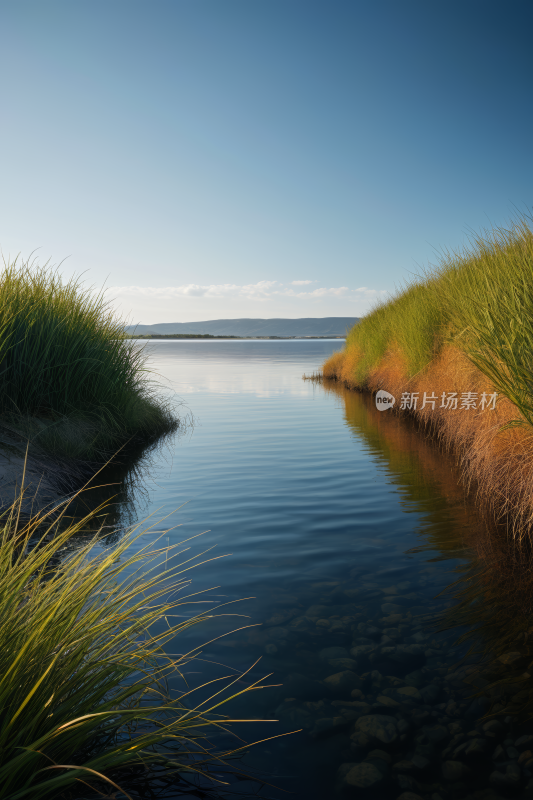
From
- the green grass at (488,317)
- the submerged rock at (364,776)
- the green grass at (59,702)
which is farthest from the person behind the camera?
the green grass at (488,317)

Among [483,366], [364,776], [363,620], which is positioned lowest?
[364,776]

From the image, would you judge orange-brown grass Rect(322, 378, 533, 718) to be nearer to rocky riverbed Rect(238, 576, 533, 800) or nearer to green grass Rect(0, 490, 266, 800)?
rocky riverbed Rect(238, 576, 533, 800)

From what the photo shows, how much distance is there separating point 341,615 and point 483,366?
3.46m

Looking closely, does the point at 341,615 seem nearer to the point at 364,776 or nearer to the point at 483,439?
the point at 364,776

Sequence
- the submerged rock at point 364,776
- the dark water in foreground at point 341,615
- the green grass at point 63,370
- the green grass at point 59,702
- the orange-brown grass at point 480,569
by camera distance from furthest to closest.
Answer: the green grass at point 63,370
the orange-brown grass at point 480,569
the dark water in foreground at point 341,615
the submerged rock at point 364,776
the green grass at point 59,702

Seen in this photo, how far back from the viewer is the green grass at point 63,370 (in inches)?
273

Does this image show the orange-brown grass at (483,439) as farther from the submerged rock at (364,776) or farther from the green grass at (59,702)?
the green grass at (59,702)

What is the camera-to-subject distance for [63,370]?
7.71 metres

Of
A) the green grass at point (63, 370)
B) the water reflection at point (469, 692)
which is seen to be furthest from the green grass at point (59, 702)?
the green grass at point (63, 370)

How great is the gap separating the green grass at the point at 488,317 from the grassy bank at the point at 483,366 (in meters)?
0.01

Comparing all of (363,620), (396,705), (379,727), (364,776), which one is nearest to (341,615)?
(363,620)

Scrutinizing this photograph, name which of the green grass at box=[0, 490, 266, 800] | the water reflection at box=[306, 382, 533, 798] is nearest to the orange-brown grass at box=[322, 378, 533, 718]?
the water reflection at box=[306, 382, 533, 798]

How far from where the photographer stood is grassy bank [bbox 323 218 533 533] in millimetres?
4707

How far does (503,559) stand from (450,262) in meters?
8.54
